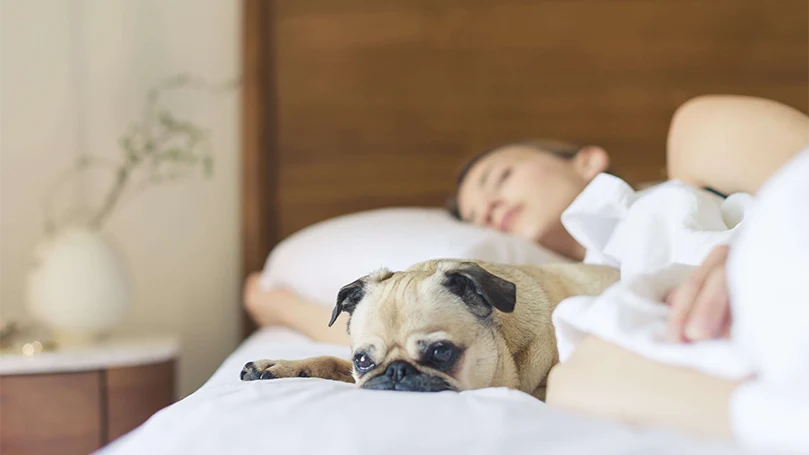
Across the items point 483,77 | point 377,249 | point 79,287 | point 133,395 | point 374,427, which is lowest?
point 133,395

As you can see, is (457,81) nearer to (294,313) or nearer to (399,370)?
(294,313)

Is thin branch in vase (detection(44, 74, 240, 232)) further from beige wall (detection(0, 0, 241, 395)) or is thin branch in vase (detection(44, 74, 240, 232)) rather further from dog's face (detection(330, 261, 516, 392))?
dog's face (detection(330, 261, 516, 392))

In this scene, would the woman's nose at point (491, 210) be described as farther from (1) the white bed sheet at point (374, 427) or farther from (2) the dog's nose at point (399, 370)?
(1) the white bed sheet at point (374, 427)

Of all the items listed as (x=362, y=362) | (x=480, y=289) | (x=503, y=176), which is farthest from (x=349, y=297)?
(x=503, y=176)

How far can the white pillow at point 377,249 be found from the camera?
167 centimetres

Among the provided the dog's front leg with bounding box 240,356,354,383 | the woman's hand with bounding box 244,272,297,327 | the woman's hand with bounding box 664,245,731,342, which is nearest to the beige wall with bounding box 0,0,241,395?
the woman's hand with bounding box 244,272,297,327

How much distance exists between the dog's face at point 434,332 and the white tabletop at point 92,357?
1106 millimetres

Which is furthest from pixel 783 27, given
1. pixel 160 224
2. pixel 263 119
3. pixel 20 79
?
pixel 20 79

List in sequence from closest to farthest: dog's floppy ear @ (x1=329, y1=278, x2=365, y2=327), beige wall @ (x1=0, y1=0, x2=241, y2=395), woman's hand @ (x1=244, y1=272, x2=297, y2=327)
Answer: dog's floppy ear @ (x1=329, y1=278, x2=365, y2=327), woman's hand @ (x1=244, y1=272, x2=297, y2=327), beige wall @ (x1=0, y1=0, x2=241, y2=395)

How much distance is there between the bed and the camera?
2.55 meters

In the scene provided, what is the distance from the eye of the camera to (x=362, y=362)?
1.10 metres

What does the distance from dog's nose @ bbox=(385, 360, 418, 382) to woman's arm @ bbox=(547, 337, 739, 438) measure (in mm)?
211

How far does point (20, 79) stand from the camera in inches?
96.2

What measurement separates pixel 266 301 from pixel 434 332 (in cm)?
121
